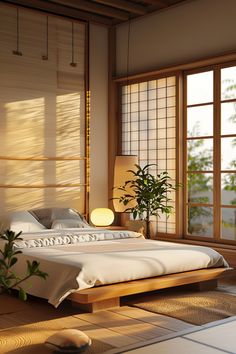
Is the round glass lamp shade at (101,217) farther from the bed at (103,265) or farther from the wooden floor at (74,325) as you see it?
the wooden floor at (74,325)

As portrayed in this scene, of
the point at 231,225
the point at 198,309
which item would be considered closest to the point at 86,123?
the point at 231,225

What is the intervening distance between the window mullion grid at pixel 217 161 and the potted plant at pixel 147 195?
540mm

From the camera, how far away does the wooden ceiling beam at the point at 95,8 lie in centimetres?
624

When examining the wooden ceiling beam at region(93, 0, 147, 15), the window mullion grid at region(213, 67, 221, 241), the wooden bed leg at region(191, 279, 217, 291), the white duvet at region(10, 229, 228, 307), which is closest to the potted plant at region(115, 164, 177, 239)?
the window mullion grid at region(213, 67, 221, 241)

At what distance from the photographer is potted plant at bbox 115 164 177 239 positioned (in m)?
6.09

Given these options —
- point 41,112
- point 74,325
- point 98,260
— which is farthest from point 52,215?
point 74,325

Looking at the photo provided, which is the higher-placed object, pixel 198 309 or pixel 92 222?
pixel 92 222

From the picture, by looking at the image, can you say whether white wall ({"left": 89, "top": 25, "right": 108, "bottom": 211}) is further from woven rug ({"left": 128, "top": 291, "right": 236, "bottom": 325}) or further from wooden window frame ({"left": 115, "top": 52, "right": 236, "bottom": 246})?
woven rug ({"left": 128, "top": 291, "right": 236, "bottom": 325})

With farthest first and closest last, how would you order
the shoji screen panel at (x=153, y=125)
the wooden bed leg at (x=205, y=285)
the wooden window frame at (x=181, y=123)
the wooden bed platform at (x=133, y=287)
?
the shoji screen panel at (x=153, y=125)
the wooden window frame at (x=181, y=123)
the wooden bed leg at (x=205, y=285)
the wooden bed platform at (x=133, y=287)

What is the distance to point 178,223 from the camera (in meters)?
6.31

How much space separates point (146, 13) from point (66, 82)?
1.37 metres

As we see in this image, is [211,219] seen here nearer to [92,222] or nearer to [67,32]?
[92,222]

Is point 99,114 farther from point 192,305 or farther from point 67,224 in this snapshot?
point 192,305

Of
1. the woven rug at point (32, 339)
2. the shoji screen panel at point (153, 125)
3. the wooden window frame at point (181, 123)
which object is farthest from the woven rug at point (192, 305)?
the shoji screen panel at point (153, 125)
